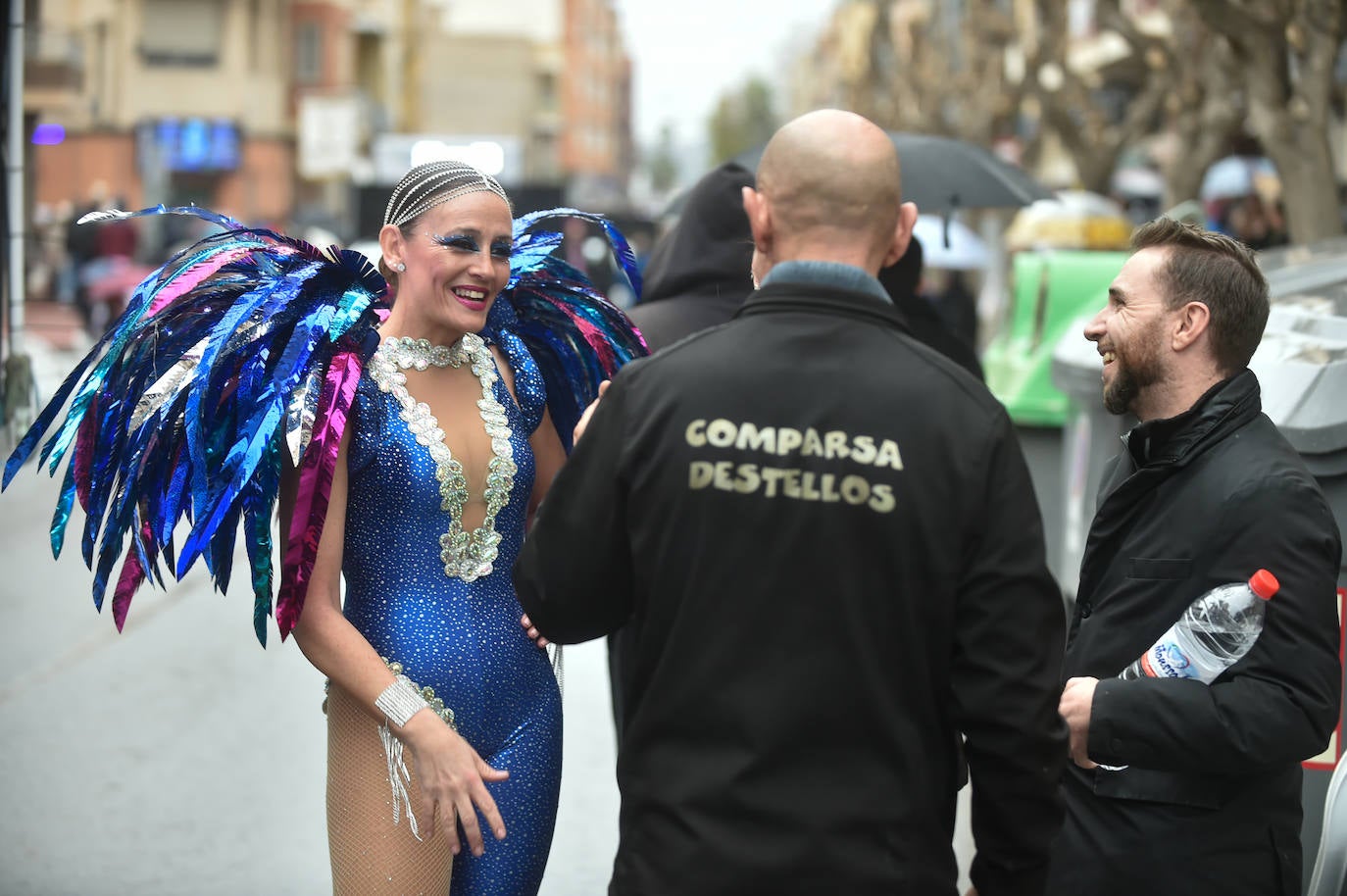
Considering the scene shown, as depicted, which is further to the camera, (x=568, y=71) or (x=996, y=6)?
(x=568, y=71)

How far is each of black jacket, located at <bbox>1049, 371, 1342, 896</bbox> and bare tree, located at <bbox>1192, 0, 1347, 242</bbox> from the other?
28.9 feet

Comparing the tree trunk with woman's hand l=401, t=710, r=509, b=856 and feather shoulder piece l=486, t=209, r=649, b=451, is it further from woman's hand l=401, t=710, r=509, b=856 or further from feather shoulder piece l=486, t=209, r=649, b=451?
woman's hand l=401, t=710, r=509, b=856

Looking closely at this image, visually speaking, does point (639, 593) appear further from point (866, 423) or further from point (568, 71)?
point (568, 71)

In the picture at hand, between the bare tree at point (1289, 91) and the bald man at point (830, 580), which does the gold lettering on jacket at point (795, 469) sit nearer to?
the bald man at point (830, 580)

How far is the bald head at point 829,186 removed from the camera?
2.27m

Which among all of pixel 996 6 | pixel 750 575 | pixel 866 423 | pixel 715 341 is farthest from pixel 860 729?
pixel 996 6

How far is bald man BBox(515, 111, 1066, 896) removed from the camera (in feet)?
7.26

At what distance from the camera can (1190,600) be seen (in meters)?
2.78

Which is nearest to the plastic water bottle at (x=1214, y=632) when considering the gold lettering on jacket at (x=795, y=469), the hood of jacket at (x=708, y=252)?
the gold lettering on jacket at (x=795, y=469)

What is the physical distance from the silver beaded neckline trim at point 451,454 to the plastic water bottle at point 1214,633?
123 cm

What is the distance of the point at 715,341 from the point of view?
7.56ft

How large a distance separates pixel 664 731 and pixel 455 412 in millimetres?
1054

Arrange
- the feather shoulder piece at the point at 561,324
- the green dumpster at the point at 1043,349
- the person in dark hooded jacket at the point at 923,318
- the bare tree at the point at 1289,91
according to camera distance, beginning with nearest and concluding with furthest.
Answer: the feather shoulder piece at the point at 561,324, the person in dark hooded jacket at the point at 923,318, the green dumpster at the point at 1043,349, the bare tree at the point at 1289,91

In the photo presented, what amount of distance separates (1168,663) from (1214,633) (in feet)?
0.31
